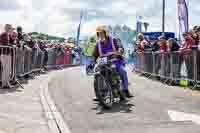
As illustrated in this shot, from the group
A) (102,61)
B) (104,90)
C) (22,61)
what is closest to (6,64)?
(22,61)

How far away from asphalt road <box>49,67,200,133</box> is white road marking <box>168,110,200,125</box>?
0.42 feet

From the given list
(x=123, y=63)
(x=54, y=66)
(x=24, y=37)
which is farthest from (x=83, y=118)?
(x=54, y=66)

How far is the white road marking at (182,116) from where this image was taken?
8625 mm

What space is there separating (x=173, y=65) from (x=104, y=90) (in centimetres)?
620

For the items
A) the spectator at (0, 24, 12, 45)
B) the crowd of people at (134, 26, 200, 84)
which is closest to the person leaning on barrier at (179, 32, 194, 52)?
the crowd of people at (134, 26, 200, 84)

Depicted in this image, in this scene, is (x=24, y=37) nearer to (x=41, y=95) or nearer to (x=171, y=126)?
(x=41, y=95)

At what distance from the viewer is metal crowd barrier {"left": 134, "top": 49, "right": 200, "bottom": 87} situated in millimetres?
13674

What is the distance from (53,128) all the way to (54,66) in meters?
19.3

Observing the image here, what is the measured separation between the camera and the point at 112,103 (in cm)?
1035

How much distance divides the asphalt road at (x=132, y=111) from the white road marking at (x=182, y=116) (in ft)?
0.42

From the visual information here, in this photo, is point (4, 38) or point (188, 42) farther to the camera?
point (188, 42)

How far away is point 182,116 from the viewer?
29.5 ft

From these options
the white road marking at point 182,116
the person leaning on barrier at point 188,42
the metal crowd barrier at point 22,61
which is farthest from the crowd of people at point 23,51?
the white road marking at point 182,116

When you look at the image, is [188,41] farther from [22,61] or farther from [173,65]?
[22,61]
